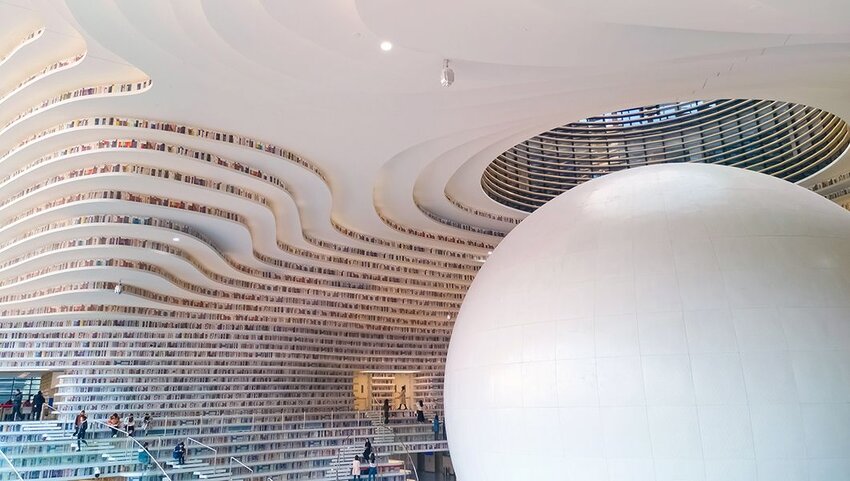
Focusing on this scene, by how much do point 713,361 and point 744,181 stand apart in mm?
3228

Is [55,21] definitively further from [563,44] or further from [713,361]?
[713,361]

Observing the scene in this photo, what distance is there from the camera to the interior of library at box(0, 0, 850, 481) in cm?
732

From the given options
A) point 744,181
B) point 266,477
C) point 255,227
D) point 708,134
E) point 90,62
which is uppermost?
point 708,134

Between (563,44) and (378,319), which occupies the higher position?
(563,44)

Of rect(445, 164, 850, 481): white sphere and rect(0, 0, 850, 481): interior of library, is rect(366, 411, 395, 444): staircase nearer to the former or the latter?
rect(0, 0, 850, 481): interior of library

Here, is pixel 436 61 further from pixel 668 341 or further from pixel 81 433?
pixel 81 433

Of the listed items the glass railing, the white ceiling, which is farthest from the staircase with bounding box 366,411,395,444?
the white ceiling

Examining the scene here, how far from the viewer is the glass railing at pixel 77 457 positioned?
1378 cm

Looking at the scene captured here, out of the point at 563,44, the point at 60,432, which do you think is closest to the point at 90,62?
the point at 563,44

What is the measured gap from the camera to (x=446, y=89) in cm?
1218

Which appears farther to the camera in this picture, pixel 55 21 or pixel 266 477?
pixel 266 477

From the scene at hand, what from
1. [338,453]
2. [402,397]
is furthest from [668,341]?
[402,397]

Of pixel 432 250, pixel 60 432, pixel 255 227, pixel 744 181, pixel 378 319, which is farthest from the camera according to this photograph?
pixel 378 319

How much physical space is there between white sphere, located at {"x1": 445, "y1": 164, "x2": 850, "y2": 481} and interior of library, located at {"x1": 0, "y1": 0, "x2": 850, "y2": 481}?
3 cm
